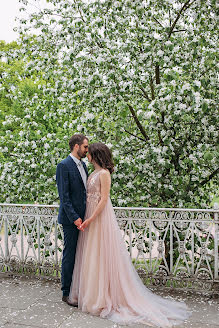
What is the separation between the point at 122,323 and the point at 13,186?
154 inches

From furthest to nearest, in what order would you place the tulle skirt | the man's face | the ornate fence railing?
the ornate fence railing
the man's face
the tulle skirt

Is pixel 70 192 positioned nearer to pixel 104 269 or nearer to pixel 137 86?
pixel 104 269

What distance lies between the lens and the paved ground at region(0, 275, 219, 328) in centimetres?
412

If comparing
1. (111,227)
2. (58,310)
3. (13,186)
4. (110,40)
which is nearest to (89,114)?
(110,40)

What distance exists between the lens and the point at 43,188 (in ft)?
21.9

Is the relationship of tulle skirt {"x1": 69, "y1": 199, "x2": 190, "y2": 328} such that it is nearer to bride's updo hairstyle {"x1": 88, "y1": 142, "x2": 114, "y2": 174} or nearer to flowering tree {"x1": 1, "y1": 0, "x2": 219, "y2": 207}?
bride's updo hairstyle {"x1": 88, "y1": 142, "x2": 114, "y2": 174}

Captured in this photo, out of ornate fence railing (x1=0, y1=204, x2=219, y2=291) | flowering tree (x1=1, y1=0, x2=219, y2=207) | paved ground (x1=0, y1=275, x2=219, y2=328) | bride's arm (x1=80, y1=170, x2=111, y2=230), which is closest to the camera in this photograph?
paved ground (x1=0, y1=275, x2=219, y2=328)

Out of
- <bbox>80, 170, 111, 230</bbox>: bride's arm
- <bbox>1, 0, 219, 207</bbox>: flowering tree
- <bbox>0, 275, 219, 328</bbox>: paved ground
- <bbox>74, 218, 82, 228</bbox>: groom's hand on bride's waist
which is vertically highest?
<bbox>1, 0, 219, 207</bbox>: flowering tree

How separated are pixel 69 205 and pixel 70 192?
0.19m

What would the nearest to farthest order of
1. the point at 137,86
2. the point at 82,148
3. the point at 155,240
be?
the point at 82,148
the point at 155,240
the point at 137,86

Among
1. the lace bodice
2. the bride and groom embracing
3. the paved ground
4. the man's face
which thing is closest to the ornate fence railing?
the paved ground

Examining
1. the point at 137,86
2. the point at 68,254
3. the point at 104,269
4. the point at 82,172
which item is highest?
the point at 137,86

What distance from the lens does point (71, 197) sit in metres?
4.68

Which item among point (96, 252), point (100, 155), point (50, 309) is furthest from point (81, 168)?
point (50, 309)
